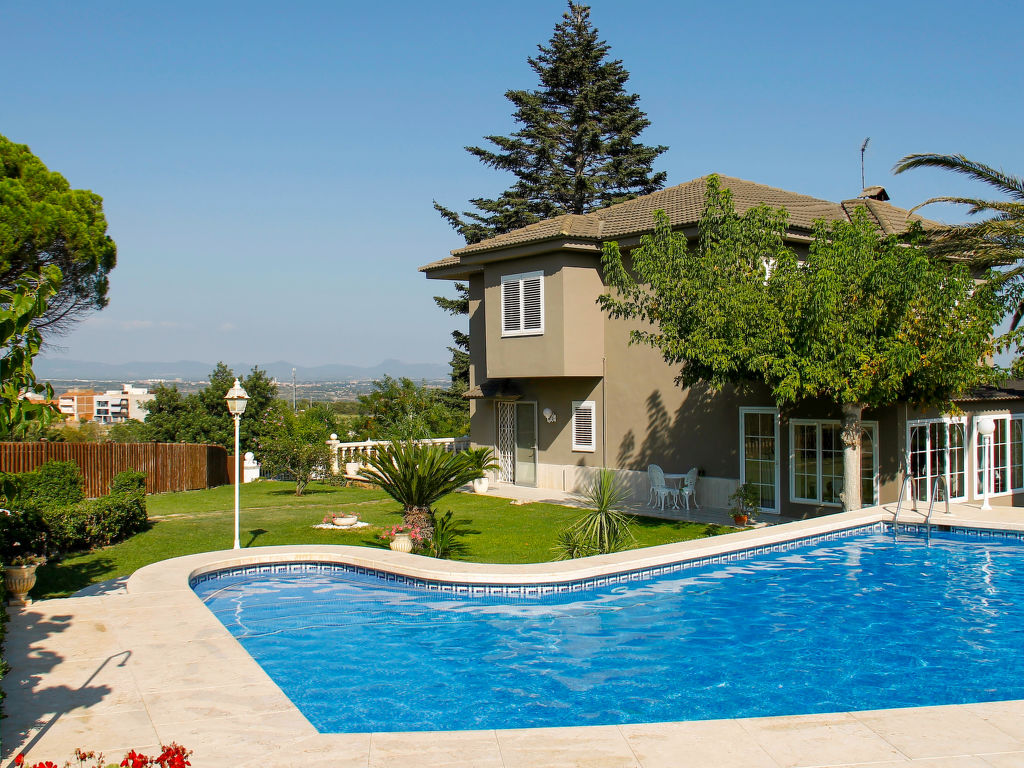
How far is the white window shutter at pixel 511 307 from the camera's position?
21.8m

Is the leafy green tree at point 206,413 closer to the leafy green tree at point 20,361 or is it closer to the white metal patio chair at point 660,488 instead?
the white metal patio chair at point 660,488

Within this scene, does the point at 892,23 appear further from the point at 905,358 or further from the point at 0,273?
the point at 0,273

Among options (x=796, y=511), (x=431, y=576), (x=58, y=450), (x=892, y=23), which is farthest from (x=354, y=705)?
(x=892, y=23)

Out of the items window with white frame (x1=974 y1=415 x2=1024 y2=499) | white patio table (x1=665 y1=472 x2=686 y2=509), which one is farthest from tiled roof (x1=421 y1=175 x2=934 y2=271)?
white patio table (x1=665 y1=472 x2=686 y2=509)

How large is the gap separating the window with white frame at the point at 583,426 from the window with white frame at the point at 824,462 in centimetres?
595

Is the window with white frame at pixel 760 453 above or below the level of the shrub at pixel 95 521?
above

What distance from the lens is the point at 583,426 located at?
2208 centimetres

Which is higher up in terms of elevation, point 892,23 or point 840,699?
point 892,23

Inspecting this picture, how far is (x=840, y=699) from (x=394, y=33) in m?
20.4

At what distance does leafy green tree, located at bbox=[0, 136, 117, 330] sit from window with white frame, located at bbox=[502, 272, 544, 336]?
10266 mm

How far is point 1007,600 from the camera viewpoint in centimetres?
1080

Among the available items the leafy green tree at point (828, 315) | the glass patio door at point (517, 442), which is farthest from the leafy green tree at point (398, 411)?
the leafy green tree at point (828, 315)

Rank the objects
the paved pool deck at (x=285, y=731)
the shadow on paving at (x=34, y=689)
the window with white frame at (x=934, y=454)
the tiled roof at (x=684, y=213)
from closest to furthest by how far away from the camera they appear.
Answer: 1. the paved pool deck at (x=285, y=731)
2. the shadow on paving at (x=34, y=689)
3. the window with white frame at (x=934, y=454)
4. the tiled roof at (x=684, y=213)

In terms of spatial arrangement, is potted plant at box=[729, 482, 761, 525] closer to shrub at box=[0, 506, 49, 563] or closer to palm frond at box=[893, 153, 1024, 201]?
palm frond at box=[893, 153, 1024, 201]
